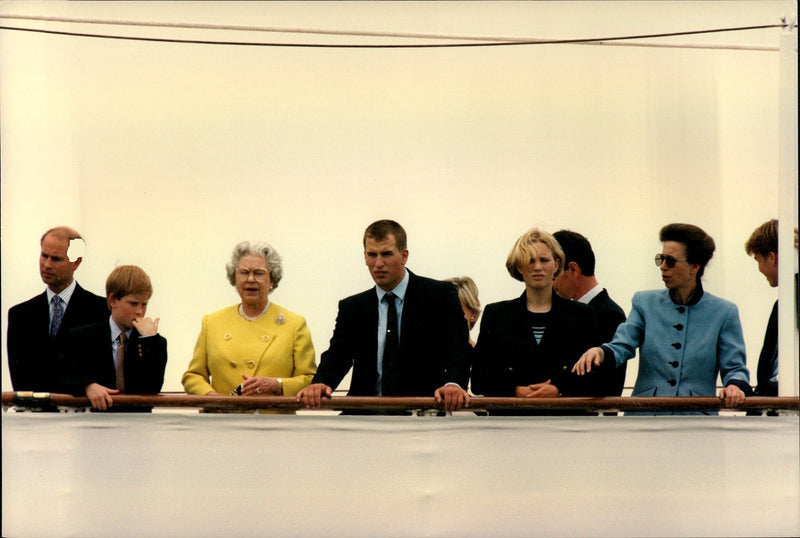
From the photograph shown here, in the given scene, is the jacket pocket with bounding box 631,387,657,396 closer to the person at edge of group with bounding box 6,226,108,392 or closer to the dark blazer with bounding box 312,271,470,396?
the dark blazer with bounding box 312,271,470,396

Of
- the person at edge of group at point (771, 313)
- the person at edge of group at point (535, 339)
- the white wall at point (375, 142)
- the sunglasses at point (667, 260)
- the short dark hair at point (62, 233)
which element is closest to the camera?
the person at edge of group at point (535, 339)

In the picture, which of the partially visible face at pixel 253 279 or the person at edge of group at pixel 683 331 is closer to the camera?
the person at edge of group at pixel 683 331

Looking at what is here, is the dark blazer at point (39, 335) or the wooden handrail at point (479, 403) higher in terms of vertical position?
the dark blazer at point (39, 335)

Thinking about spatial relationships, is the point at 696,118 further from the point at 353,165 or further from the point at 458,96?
the point at 353,165

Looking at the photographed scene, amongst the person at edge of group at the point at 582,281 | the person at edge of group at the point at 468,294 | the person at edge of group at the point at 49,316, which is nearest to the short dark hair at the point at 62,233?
the person at edge of group at the point at 49,316

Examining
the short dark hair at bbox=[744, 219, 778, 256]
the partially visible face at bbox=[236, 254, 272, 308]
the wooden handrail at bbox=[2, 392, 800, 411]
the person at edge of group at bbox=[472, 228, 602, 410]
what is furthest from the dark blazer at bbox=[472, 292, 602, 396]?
the partially visible face at bbox=[236, 254, 272, 308]

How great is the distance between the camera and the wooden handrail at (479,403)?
6297 mm

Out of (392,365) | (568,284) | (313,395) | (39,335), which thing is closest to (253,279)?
(313,395)

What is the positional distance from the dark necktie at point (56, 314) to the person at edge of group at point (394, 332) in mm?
1454

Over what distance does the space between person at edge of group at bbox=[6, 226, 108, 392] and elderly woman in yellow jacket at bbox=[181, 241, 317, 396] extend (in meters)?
0.60

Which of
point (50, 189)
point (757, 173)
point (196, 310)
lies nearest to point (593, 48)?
point (757, 173)

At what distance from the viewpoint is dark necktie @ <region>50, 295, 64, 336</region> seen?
6.76m

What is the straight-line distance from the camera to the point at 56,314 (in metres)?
6.79

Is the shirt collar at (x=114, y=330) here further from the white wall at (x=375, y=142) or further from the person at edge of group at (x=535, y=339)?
the person at edge of group at (x=535, y=339)
